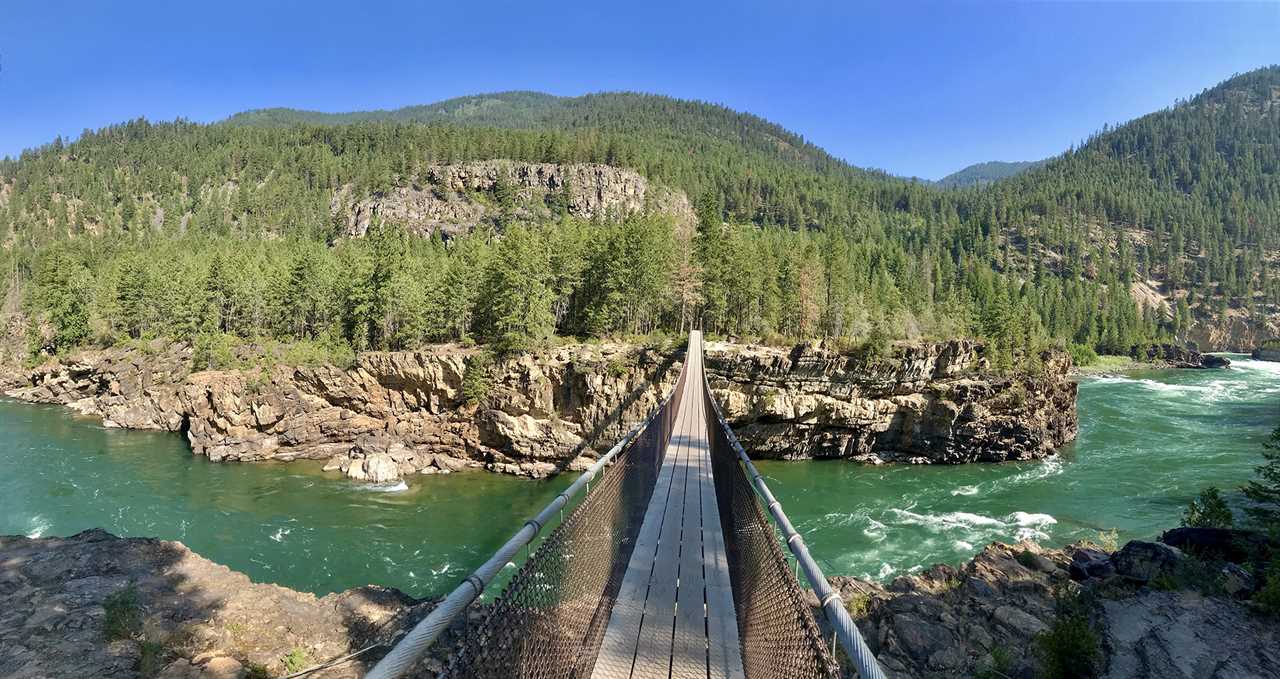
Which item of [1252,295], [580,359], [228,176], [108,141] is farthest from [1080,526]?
[108,141]

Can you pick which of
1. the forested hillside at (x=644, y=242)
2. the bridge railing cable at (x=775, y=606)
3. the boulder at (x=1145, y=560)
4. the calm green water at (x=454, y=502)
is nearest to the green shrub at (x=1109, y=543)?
the boulder at (x=1145, y=560)

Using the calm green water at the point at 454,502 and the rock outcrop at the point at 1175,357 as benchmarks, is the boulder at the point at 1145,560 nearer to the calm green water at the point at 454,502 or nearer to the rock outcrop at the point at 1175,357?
the calm green water at the point at 454,502

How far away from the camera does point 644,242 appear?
81.3 feet

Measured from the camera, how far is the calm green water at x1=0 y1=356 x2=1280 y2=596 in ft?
45.1

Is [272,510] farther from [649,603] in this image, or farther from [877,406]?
[877,406]

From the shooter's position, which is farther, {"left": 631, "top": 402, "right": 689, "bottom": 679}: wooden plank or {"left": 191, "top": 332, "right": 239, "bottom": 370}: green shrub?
{"left": 191, "top": 332, "right": 239, "bottom": 370}: green shrub

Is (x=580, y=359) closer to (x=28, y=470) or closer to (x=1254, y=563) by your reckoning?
(x=1254, y=563)

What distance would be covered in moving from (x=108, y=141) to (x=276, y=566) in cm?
11954

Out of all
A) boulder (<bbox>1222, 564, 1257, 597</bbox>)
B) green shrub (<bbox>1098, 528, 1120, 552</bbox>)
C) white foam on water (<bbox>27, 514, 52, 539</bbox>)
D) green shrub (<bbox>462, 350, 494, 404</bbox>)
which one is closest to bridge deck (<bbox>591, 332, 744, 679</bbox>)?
boulder (<bbox>1222, 564, 1257, 597</bbox>)

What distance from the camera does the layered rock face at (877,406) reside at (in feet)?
71.4

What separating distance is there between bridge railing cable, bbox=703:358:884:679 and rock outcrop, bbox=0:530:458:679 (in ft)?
7.86

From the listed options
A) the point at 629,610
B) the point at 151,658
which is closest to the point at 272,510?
the point at 151,658

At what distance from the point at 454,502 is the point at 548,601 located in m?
15.7

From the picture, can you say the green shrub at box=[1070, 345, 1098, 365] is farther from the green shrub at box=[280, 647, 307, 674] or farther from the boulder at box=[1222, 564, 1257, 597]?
the green shrub at box=[280, 647, 307, 674]
